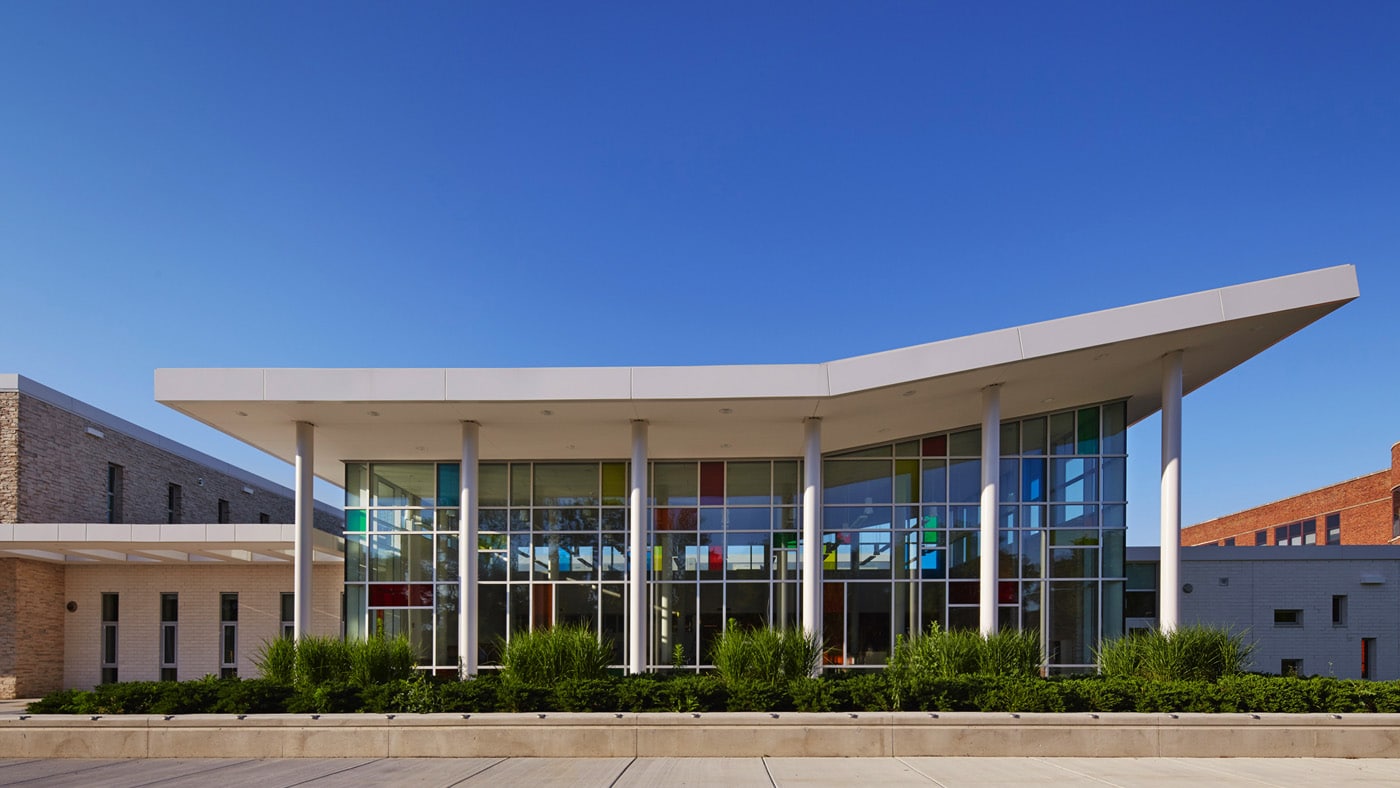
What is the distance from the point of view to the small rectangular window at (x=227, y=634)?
24766 mm

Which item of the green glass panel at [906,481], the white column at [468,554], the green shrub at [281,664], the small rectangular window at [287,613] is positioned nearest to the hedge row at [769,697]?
the green shrub at [281,664]

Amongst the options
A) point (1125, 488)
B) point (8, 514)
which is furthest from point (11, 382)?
point (1125, 488)

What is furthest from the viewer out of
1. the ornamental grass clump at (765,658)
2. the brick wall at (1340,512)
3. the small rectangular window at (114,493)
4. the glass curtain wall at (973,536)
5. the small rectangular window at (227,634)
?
the brick wall at (1340,512)

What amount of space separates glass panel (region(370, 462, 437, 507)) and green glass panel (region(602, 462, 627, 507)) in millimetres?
4195

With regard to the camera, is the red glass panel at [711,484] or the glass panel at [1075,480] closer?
the glass panel at [1075,480]

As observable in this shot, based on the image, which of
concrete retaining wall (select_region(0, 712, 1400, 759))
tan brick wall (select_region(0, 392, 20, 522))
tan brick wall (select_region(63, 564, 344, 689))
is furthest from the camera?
tan brick wall (select_region(63, 564, 344, 689))

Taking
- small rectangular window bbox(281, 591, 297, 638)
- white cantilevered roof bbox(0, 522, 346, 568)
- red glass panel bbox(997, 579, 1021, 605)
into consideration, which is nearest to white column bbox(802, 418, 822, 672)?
red glass panel bbox(997, 579, 1021, 605)

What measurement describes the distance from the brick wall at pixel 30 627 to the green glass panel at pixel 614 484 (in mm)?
13883

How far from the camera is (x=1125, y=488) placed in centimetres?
Answer: 2050

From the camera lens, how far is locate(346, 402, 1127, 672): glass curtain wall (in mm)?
20844

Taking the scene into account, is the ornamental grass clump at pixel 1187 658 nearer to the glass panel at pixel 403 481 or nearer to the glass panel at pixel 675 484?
the glass panel at pixel 675 484

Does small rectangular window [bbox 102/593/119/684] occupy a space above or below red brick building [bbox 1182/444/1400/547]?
below

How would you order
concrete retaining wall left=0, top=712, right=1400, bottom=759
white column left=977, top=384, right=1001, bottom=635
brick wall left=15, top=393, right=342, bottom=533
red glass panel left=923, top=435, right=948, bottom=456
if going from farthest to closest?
brick wall left=15, top=393, right=342, bottom=533
red glass panel left=923, top=435, right=948, bottom=456
white column left=977, top=384, right=1001, bottom=635
concrete retaining wall left=0, top=712, right=1400, bottom=759

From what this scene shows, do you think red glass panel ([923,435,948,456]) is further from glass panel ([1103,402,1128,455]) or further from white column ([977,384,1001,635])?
white column ([977,384,1001,635])
